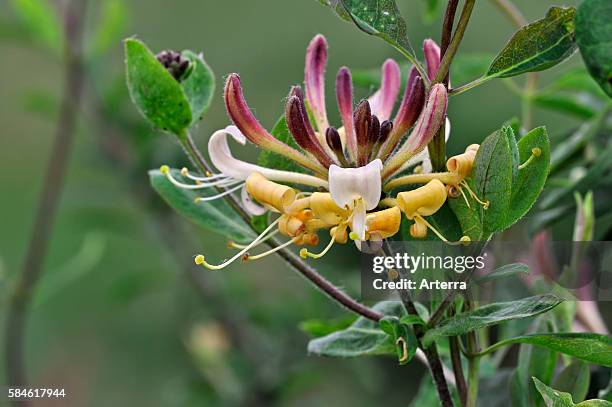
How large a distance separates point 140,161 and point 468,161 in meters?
0.93

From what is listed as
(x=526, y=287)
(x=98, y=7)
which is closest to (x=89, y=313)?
(x=98, y=7)

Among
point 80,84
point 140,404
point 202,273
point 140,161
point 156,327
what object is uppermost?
point 80,84

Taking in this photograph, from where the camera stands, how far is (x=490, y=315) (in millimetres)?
403

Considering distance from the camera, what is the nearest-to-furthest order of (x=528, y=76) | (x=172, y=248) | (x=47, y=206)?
(x=528, y=76), (x=47, y=206), (x=172, y=248)

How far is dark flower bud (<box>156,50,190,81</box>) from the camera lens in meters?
0.53

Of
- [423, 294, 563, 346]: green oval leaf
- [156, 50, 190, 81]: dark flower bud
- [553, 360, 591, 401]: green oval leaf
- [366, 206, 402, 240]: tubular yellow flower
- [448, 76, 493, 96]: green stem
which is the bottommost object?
[553, 360, 591, 401]: green oval leaf

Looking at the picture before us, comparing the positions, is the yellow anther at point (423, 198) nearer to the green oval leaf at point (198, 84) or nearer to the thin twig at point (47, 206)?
the green oval leaf at point (198, 84)

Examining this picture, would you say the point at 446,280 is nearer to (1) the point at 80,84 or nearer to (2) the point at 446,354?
(2) the point at 446,354

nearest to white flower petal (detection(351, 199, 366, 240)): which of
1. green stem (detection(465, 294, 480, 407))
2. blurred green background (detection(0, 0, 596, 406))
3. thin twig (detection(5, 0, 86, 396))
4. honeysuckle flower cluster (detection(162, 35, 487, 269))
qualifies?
honeysuckle flower cluster (detection(162, 35, 487, 269))

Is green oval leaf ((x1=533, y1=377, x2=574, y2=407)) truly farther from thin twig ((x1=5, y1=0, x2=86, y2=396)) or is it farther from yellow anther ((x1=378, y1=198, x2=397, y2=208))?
thin twig ((x1=5, y1=0, x2=86, y2=396))

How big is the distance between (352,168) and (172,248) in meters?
0.96

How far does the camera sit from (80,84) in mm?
1203

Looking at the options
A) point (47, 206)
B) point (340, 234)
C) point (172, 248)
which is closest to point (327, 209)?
point (340, 234)
